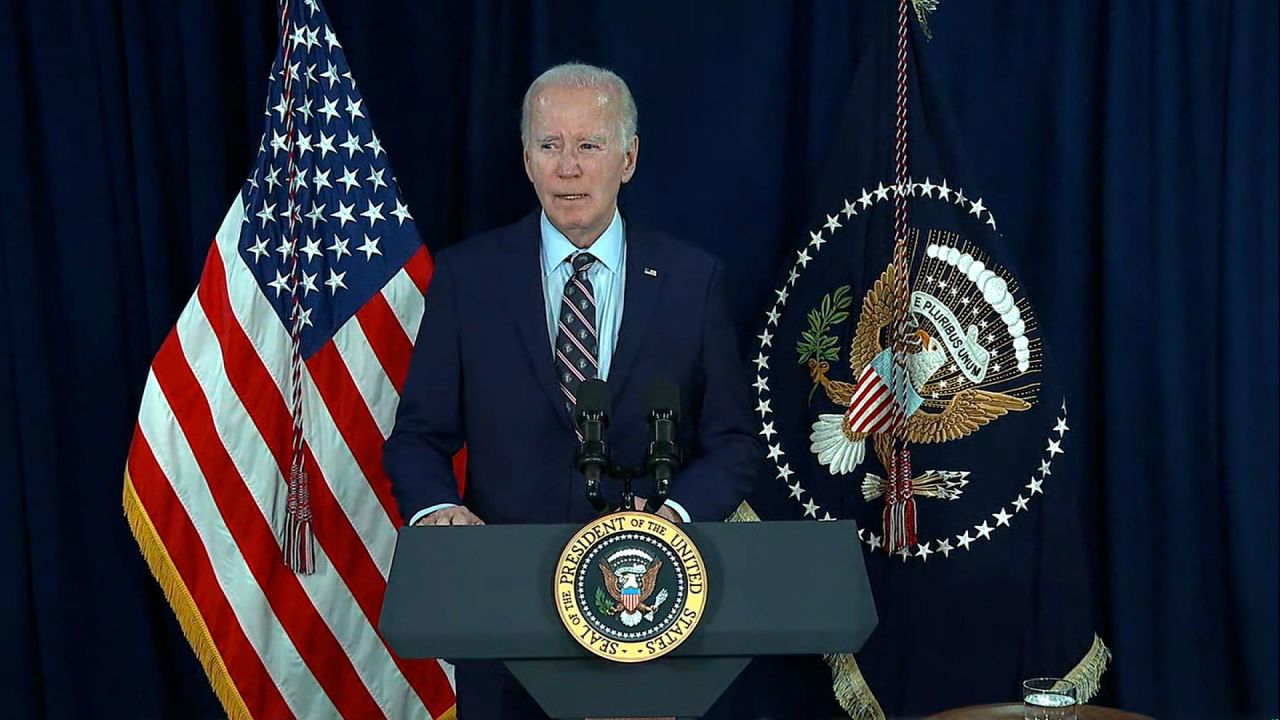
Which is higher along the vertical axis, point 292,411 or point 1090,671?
point 292,411

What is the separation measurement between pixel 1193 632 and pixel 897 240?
51.2 inches

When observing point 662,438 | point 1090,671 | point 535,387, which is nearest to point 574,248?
point 535,387

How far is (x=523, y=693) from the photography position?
231 cm

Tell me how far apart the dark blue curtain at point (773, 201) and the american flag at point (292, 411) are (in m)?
0.30

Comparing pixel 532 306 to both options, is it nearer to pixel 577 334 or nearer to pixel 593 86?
pixel 577 334

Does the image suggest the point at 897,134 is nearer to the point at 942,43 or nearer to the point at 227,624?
the point at 942,43

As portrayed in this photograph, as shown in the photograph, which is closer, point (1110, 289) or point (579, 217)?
point (579, 217)

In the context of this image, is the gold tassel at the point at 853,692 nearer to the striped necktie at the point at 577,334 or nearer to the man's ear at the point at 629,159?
the striped necktie at the point at 577,334

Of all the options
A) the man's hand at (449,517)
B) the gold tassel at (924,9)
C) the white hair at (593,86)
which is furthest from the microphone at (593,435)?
the gold tassel at (924,9)

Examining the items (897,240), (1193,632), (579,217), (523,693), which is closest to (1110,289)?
(897,240)

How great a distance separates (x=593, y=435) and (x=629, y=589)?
0.69ft

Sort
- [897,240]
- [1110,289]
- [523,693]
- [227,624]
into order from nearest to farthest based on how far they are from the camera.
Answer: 1. [523,693]
2. [227,624]
3. [897,240]
4. [1110,289]

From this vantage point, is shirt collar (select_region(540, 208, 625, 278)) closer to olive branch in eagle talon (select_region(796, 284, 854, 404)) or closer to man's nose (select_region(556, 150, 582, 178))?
man's nose (select_region(556, 150, 582, 178))

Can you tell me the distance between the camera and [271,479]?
113 inches
